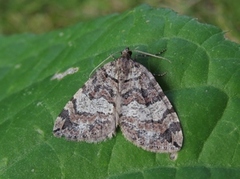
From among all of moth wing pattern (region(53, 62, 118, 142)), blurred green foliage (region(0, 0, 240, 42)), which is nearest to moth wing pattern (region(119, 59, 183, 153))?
moth wing pattern (region(53, 62, 118, 142))

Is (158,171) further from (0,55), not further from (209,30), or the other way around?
(0,55)

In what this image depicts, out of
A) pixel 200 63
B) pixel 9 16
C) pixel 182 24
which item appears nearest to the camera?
pixel 200 63

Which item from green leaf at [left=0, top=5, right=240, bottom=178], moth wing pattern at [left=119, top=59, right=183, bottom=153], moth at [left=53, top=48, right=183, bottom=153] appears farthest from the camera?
moth at [left=53, top=48, right=183, bottom=153]

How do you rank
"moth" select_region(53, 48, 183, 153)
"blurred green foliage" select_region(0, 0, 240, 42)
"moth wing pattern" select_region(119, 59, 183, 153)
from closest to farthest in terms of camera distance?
"moth wing pattern" select_region(119, 59, 183, 153)
"moth" select_region(53, 48, 183, 153)
"blurred green foliage" select_region(0, 0, 240, 42)

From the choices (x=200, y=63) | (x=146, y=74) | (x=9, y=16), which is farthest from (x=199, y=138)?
(x=9, y=16)

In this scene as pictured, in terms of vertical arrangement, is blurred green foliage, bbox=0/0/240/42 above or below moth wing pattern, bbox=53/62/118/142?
below

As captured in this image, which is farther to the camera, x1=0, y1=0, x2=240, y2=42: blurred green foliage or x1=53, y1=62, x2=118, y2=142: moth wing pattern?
x1=0, y1=0, x2=240, y2=42: blurred green foliage

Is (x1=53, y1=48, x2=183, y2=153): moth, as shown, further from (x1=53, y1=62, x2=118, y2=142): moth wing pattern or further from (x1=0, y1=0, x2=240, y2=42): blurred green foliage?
(x1=0, y1=0, x2=240, y2=42): blurred green foliage

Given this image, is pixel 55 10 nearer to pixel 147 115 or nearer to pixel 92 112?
pixel 92 112
